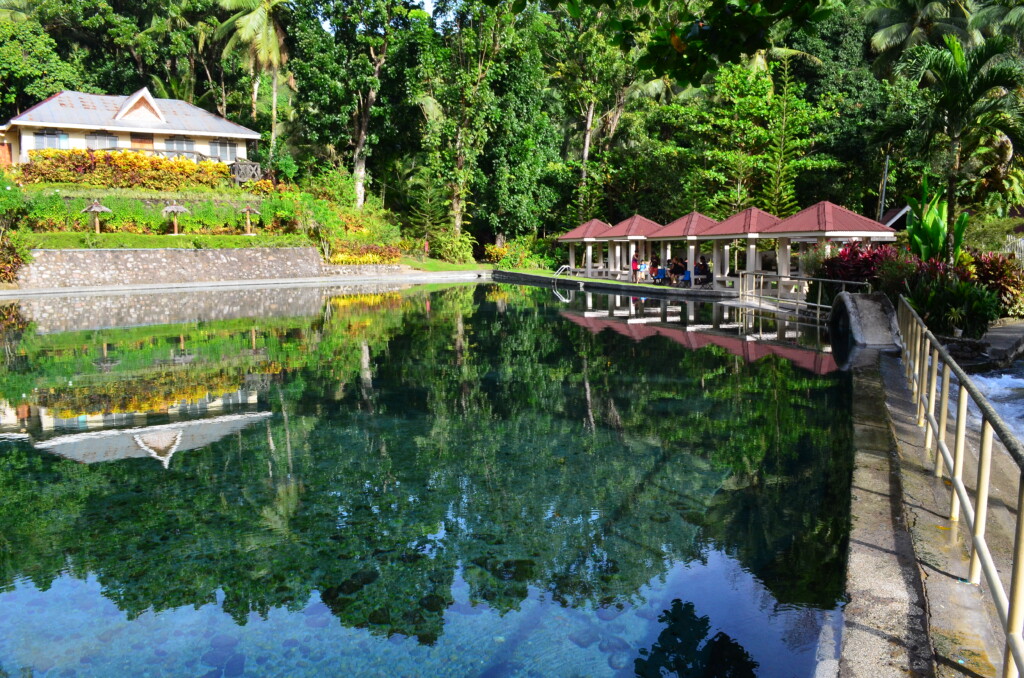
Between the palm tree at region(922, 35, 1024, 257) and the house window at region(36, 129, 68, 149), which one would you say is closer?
the palm tree at region(922, 35, 1024, 257)

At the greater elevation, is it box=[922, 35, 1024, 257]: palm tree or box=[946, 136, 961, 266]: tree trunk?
box=[922, 35, 1024, 257]: palm tree

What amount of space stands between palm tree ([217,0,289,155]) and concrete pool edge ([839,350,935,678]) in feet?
126

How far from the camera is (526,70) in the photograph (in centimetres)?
3975

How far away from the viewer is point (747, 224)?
2266cm

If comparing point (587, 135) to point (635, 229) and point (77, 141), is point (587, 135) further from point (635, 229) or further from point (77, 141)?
point (77, 141)

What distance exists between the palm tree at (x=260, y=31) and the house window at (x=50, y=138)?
8.96 m

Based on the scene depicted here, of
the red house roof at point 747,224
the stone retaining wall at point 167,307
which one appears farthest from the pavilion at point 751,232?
the stone retaining wall at point 167,307

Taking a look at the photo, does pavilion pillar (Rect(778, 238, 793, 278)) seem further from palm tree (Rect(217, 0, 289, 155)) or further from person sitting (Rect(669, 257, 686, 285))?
palm tree (Rect(217, 0, 289, 155))

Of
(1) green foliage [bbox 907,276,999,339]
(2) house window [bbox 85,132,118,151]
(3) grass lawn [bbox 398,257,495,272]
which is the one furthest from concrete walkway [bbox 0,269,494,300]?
(1) green foliage [bbox 907,276,999,339]

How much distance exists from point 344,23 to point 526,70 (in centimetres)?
930

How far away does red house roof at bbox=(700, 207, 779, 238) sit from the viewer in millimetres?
22422

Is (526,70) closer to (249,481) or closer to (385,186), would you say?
(385,186)

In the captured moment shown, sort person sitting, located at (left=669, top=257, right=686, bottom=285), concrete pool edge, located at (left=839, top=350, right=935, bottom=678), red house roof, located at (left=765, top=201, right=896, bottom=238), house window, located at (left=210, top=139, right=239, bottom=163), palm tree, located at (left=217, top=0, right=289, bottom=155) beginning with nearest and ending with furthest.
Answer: concrete pool edge, located at (left=839, top=350, right=935, bottom=678)
red house roof, located at (left=765, top=201, right=896, bottom=238)
person sitting, located at (left=669, top=257, right=686, bottom=285)
palm tree, located at (left=217, top=0, right=289, bottom=155)
house window, located at (left=210, top=139, right=239, bottom=163)

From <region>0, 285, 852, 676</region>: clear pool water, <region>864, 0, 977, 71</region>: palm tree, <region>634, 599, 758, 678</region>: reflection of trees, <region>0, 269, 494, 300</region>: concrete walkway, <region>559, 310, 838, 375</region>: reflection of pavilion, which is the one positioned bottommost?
<region>634, 599, 758, 678</region>: reflection of trees
